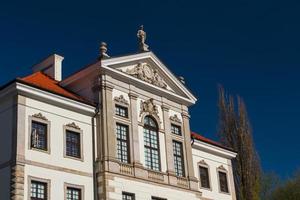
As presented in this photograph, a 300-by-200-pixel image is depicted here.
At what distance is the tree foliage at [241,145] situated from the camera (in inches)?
1929

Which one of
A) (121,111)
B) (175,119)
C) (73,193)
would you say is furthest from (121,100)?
Answer: (73,193)

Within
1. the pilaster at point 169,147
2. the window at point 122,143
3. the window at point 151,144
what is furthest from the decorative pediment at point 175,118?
the window at point 122,143

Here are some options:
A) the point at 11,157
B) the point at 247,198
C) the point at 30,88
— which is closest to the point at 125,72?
the point at 30,88

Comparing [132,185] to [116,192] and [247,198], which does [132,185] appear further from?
[247,198]

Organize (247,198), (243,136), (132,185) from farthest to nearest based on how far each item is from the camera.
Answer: (243,136)
(247,198)
(132,185)

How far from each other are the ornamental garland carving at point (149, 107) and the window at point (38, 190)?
28.6 feet

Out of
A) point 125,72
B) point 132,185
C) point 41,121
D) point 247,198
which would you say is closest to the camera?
point 41,121

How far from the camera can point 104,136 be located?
98.3 feet

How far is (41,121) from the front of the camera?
2770 cm

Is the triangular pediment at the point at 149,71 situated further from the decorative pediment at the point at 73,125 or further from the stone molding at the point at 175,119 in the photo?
the decorative pediment at the point at 73,125

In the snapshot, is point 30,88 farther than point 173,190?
No

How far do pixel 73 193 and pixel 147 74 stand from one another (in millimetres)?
10041

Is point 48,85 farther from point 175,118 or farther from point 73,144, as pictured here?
point 175,118

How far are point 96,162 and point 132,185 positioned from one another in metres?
2.49
